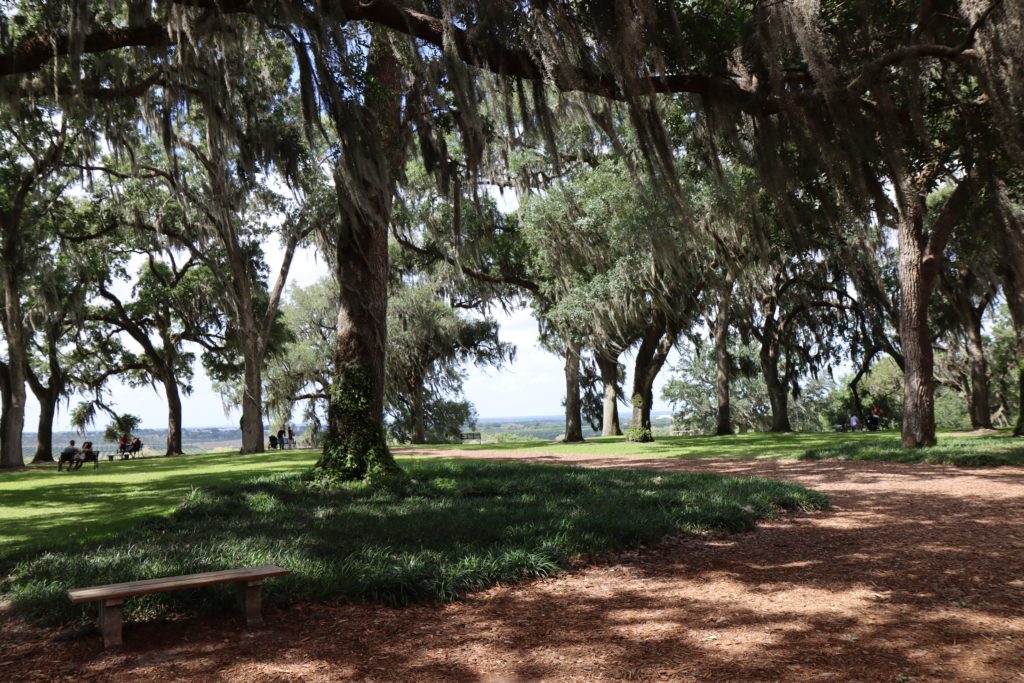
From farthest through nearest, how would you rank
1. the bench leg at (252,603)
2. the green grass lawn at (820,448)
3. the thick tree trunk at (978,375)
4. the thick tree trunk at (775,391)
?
the thick tree trunk at (775,391) → the thick tree trunk at (978,375) → the green grass lawn at (820,448) → the bench leg at (252,603)

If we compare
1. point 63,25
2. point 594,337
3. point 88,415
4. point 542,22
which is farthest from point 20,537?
point 88,415

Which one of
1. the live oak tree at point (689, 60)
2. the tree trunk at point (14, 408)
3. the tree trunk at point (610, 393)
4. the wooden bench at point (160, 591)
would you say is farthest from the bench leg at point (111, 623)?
the tree trunk at point (610, 393)

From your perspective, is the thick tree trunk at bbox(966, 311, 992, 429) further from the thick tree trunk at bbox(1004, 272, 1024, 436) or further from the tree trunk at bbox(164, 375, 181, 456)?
the tree trunk at bbox(164, 375, 181, 456)

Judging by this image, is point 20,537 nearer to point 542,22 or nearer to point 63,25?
point 63,25

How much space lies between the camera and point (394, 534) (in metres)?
5.78

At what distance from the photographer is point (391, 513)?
6848 millimetres

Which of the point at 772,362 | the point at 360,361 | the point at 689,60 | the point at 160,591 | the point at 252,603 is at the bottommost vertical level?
the point at 252,603

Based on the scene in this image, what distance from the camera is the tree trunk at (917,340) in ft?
40.4

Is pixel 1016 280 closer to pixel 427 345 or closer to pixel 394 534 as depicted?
pixel 394 534

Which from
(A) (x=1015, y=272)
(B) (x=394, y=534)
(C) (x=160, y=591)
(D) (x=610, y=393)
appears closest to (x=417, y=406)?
(D) (x=610, y=393)

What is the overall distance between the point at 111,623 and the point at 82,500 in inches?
289

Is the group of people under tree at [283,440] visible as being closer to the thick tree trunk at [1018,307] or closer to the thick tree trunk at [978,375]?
the thick tree trunk at [978,375]

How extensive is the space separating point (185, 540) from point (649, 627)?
3.94 m

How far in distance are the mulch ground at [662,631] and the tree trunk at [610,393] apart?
17610mm
